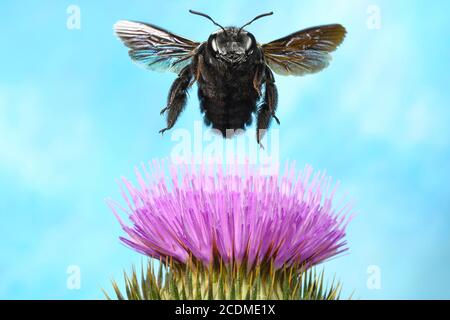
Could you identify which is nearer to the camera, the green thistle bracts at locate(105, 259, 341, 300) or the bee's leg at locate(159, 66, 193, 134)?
the green thistle bracts at locate(105, 259, 341, 300)

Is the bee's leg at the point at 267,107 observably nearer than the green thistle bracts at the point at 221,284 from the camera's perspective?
No

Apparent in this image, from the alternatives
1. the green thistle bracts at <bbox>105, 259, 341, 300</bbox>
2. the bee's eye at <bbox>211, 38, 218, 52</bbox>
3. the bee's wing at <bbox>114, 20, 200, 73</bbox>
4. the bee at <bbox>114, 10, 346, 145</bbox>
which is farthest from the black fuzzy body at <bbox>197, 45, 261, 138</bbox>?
the green thistle bracts at <bbox>105, 259, 341, 300</bbox>

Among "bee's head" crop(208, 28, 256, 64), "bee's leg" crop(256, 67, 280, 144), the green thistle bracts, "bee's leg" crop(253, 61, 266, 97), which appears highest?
"bee's head" crop(208, 28, 256, 64)

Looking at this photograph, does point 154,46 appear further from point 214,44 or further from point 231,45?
point 231,45

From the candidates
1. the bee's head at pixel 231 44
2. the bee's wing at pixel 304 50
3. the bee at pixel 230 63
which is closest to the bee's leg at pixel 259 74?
the bee at pixel 230 63

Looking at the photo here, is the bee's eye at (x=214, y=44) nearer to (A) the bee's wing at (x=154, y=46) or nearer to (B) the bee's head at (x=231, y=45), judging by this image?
(B) the bee's head at (x=231, y=45)

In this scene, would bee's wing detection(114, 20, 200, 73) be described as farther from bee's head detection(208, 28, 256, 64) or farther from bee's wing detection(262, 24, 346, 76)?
bee's wing detection(262, 24, 346, 76)

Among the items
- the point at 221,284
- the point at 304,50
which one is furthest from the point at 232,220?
the point at 304,50
